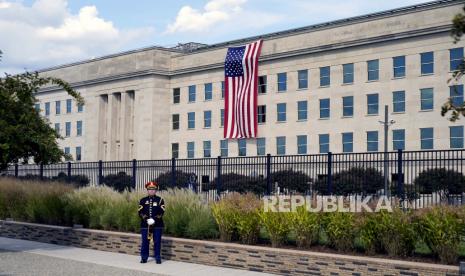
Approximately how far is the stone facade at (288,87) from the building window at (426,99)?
366mm

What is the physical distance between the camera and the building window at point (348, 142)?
2363 inches

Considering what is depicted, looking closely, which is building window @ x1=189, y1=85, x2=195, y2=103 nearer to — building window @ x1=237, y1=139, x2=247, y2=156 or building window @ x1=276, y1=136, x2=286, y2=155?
building window @ x1=237, y1=139, x2=247, y2=156

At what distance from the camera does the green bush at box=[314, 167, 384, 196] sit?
18.4m

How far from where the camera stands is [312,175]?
2050cm

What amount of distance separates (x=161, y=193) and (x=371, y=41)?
147ft

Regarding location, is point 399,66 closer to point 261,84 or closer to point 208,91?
point 261,84

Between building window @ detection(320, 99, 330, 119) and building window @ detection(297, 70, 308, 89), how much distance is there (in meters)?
2.72

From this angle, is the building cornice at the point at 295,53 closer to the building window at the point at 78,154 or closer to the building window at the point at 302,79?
the building window at the point at 302,79

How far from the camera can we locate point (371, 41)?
5950 centimetres

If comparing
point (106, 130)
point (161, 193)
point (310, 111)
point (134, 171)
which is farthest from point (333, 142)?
point (161, 193)

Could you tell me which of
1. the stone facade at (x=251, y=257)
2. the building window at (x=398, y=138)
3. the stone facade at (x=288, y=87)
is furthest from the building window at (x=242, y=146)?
the stone facade at (x=251, y=257)

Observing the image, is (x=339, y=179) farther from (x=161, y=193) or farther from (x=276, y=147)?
(x=276, y=147)

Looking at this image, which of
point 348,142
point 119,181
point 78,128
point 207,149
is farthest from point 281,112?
point 119,181

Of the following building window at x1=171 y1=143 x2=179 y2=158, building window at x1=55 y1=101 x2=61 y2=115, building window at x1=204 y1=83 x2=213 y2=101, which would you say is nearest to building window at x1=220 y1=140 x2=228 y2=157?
building window at x1=204 y1=83 x2=213 y2=101
